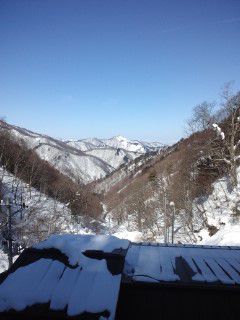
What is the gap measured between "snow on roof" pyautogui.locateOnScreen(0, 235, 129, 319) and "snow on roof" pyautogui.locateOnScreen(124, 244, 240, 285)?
106 cm

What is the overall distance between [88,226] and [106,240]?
5010 cm

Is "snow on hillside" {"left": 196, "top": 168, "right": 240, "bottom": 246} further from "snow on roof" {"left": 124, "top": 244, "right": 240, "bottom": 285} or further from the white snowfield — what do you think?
the white snowfield

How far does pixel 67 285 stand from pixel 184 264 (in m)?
3.62

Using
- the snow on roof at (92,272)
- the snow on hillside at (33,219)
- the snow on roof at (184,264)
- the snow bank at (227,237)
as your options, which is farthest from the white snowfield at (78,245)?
the snow on hillside at (33,219)

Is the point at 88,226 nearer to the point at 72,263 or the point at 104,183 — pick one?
the point at 72,263

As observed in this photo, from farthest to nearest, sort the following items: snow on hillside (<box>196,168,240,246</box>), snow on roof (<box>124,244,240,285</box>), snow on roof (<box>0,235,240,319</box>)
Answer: snow on hillside (<box>196,168,240,246</box>), snow on roof (<box>124,244,240,285</box>), snow on roof (<box>0,235,240,319</box>)

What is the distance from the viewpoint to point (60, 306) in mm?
6457

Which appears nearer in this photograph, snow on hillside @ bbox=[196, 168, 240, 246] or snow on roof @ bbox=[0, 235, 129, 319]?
snow on roof @ bbox=[0, 235, 129, 319]

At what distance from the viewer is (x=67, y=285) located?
6.97m

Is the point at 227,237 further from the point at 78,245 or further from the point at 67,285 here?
the point at 67,285

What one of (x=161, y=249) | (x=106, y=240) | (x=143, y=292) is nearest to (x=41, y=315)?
(x=143, y=292)

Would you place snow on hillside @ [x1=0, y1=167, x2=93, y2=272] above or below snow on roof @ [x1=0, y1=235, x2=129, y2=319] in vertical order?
below

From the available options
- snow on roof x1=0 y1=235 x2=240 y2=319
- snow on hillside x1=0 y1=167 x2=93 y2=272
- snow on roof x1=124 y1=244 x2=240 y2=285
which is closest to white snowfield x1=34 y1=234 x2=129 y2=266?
snow on roof x1=0 y1=235 x2=240 y2=319

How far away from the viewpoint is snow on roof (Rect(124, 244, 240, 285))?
301 inches
